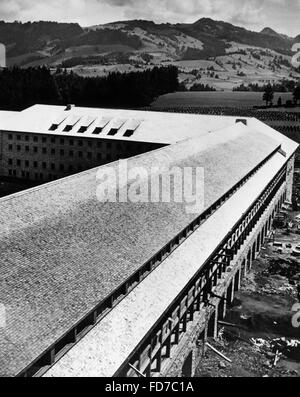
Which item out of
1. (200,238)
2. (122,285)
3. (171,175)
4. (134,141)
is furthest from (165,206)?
(134,141)

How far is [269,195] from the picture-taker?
3000 inches

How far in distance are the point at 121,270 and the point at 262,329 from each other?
2375 centimetres

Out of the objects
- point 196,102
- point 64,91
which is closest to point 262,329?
point 64,91

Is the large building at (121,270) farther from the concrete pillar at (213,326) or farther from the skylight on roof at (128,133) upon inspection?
the skylight on roof at (128,133)

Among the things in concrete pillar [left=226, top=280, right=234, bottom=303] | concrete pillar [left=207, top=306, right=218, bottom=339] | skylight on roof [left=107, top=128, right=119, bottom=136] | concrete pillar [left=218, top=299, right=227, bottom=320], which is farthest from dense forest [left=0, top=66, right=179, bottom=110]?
concrete pillar [left=207, top=306, right=218, bottom=339]

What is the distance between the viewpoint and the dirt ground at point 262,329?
41.4 m

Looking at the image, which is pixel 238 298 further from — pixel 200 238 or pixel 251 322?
pixel 200 238

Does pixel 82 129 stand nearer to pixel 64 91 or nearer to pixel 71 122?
pixel 71 122

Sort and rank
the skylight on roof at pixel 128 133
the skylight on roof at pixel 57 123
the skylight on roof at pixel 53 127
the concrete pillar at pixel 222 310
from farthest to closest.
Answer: the skylight on roof at pixel 57 123
the skylight on roof at pixel 53 127
the skylight on roof at pixel 128 133
the concrete pillar at pixel 222 310

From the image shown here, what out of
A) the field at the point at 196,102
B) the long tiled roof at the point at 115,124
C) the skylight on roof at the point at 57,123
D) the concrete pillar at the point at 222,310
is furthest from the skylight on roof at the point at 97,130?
the field at the point at 196,102

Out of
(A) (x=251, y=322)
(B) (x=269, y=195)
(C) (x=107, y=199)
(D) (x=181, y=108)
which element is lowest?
(A) (x=251, y=322)

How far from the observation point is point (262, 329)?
48.2 meters

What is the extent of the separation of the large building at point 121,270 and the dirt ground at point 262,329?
165 cm

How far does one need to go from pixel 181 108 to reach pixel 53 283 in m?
151
